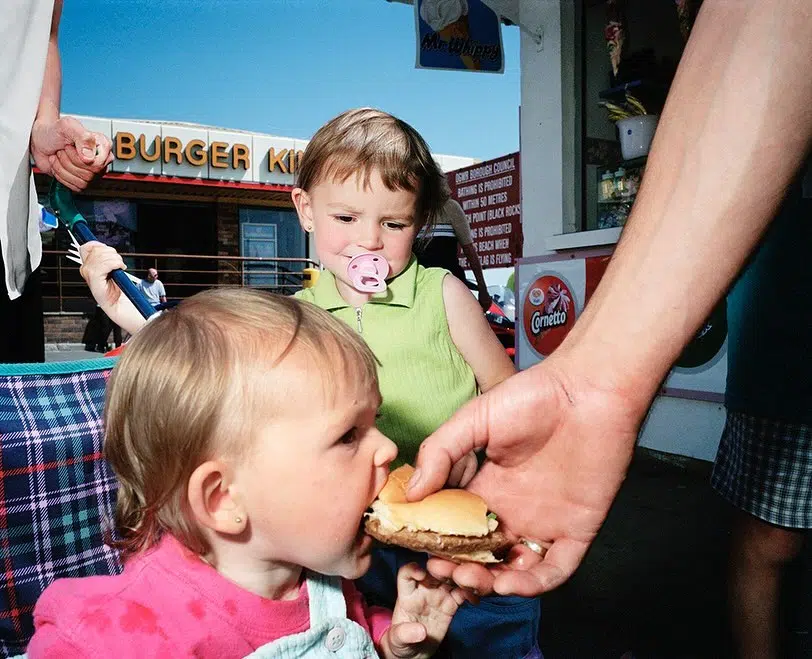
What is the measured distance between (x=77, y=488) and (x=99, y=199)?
18271 millimetres

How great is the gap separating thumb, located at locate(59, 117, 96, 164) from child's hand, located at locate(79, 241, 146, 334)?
0.27 m

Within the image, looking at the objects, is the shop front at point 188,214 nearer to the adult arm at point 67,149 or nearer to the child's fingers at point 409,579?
the adult arm at point 67,149

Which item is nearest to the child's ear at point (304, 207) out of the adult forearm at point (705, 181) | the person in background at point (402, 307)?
the person in background at point (402, 307)

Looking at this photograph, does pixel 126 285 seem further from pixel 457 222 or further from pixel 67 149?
pixel 457 222

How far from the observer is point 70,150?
173cm

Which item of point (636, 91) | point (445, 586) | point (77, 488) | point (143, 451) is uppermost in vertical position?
point (636, 91)

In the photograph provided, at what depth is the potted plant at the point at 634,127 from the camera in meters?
5.01

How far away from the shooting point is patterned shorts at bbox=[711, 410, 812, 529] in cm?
175

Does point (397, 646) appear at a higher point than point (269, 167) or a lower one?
lower

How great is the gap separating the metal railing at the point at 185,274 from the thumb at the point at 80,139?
49.3 feet

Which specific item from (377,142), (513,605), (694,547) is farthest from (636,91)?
(513,605)

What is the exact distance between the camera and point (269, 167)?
59.6 ft

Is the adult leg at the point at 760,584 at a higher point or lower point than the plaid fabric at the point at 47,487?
lower

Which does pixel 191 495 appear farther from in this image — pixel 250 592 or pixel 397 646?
pixel 397 646
